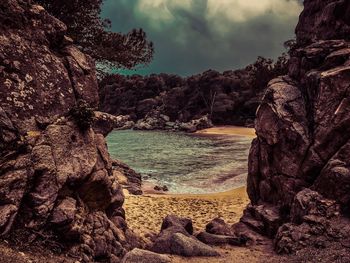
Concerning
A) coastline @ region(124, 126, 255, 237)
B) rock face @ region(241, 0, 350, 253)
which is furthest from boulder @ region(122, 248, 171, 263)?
A: coastline @ region(124, 126, 255, 237)

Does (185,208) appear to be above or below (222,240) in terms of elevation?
below

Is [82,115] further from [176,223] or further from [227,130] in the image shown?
[227,130]

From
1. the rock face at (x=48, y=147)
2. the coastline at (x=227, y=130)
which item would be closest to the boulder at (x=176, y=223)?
the rock face at (x=48, y=147)

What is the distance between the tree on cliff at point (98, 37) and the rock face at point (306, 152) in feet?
34.6

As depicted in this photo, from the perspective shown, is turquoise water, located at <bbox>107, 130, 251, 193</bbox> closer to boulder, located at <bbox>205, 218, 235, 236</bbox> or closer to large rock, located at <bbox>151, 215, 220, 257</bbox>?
boulder, located at <bbox>205, 218, 235, 236</bbox>

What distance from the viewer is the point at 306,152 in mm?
17000

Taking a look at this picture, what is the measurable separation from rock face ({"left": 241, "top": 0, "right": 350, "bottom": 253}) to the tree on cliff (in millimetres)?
10552

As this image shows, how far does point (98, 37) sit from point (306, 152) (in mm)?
15819

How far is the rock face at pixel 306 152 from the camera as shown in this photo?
14.2 meters

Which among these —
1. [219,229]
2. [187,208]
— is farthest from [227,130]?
[219,229]

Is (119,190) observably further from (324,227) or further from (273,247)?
(324,227)

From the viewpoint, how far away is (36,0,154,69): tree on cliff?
2109cm

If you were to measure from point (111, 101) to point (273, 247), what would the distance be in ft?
519

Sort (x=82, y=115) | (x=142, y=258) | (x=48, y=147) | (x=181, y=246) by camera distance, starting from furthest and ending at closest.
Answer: (x=181, y=246) → (x=82, y=115) → (x=142, y=258) → (x=48, y=147)
